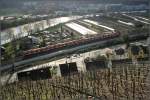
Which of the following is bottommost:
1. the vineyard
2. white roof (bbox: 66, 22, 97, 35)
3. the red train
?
the vineyard

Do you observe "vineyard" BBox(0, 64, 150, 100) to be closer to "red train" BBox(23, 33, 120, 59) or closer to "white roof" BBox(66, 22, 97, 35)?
"red train" BBox(23, 33, 120, 59)

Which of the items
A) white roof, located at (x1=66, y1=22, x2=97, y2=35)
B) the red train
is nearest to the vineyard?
the red train

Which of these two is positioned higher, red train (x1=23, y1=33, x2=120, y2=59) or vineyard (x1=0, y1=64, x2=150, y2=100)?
red train (x1=23, y1=33, x2=120, y2=59)

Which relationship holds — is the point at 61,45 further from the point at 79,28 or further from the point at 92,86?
the point at 92,86

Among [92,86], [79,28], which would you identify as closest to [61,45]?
[79,28]

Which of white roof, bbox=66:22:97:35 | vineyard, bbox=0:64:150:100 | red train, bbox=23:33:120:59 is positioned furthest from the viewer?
white roof, bbox=66:22:97:35

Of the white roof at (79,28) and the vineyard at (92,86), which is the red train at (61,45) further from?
the vineyard at (92,86)

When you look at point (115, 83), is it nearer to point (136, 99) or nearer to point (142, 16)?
point (136, 99)

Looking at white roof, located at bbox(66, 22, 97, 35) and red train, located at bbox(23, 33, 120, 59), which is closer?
red train, located at bbox(23, 33, 120, 59)

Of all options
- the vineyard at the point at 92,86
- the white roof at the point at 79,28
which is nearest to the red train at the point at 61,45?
the white roof at the point at 79,28
